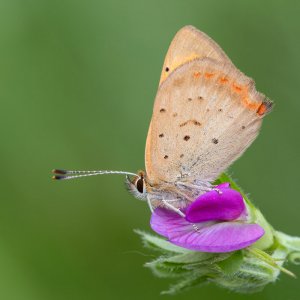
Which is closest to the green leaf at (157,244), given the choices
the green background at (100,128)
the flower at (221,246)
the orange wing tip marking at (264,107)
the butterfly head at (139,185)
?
the flower at (221,246)

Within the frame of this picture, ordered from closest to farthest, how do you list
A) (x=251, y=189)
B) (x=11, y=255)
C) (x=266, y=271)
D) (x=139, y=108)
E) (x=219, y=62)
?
(x=266, y=271), (x=219, y=62), (x=11, y=255), (x=251, y=189), (x=139, y=108)

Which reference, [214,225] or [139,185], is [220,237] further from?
[139,185]

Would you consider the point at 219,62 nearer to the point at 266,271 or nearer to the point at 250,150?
the point at 266,271

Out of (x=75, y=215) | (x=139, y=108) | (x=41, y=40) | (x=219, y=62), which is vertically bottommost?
(x=219, y=62)

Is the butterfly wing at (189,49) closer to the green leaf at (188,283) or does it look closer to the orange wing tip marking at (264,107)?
the orange wing tip marking at (264,107)

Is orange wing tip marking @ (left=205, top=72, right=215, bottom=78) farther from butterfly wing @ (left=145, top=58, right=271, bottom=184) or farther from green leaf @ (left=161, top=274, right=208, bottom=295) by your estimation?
green leaf @ (left=161, top=274, right=208, bottom=295)

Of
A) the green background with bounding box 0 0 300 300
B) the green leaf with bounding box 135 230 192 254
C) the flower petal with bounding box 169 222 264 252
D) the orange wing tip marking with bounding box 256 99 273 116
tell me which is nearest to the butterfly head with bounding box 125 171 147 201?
the green leaf with bounding box 135 230 192 254

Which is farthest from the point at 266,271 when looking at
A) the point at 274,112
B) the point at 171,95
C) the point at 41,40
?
the point at 41,40
